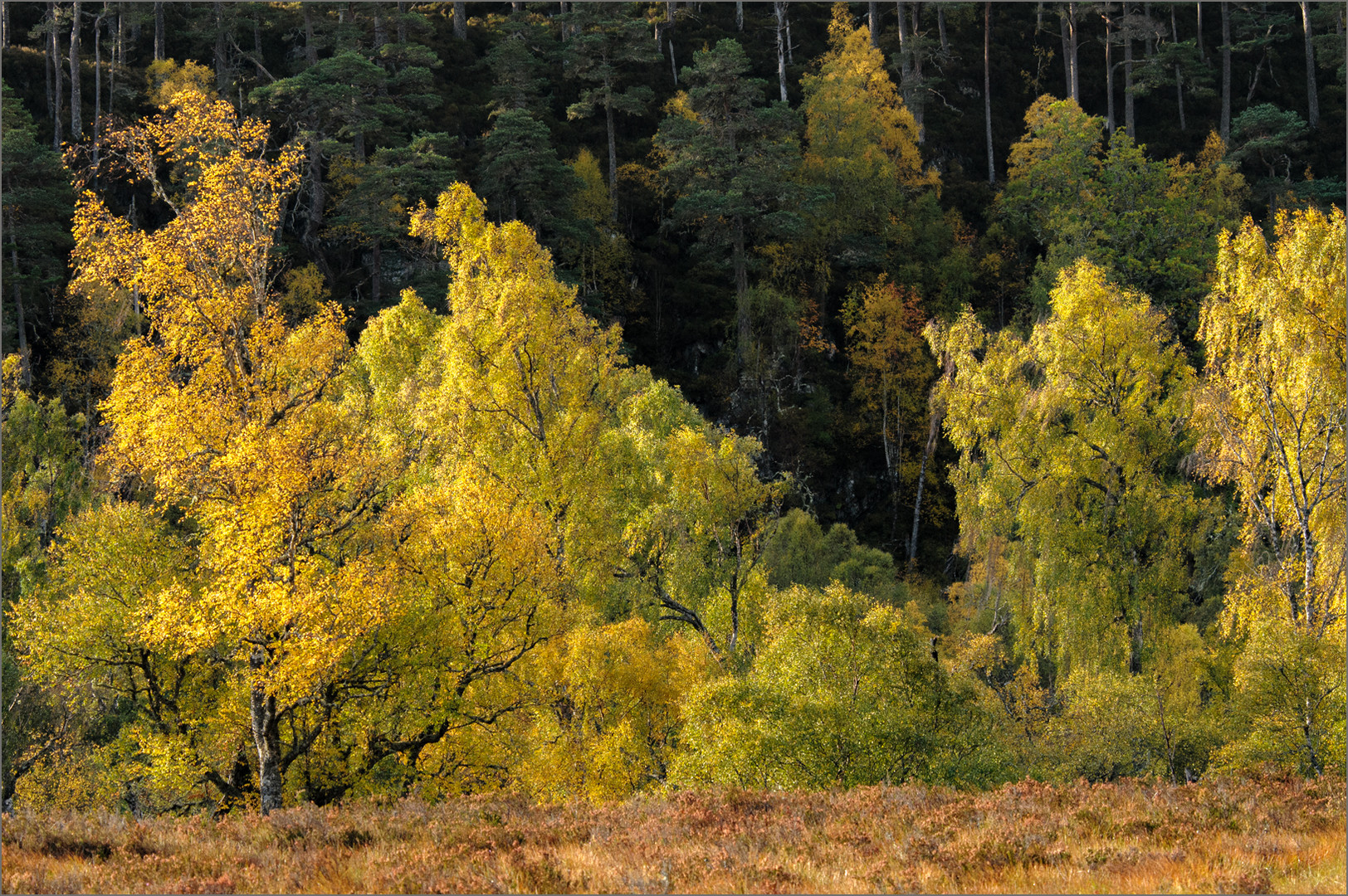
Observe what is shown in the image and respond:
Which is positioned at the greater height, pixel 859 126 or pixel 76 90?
pixel 76 90

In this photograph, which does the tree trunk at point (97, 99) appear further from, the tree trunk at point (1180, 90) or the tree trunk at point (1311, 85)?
the tree trunk at point (1311, 85)

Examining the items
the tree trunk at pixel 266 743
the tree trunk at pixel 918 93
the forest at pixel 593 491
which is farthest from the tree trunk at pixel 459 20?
the tree trunk at pixel 266 743

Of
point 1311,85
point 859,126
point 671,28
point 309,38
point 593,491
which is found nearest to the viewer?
point 593,491

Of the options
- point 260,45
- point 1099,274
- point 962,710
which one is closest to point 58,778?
point 962,710

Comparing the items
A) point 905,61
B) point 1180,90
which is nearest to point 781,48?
point 905,61

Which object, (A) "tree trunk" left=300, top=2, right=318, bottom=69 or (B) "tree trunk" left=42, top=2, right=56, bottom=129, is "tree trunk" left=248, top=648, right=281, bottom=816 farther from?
(B) "tree trunk" left=42, top=2, right=56, bottom=129

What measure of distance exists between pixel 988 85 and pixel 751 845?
233 ft

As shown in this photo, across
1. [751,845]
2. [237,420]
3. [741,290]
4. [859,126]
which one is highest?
[859,126]

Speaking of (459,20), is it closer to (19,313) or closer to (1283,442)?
(19,313)

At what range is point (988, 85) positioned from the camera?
7044cm

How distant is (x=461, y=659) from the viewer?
1795 cm

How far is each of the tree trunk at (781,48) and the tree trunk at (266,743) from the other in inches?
2214

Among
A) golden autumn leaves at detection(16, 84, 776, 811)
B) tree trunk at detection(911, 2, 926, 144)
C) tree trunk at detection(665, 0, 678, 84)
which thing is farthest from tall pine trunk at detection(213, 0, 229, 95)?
golden autumn leaves at detection(16, 84, 776, 811)

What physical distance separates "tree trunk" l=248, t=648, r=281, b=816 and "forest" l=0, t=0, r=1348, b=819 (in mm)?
75
